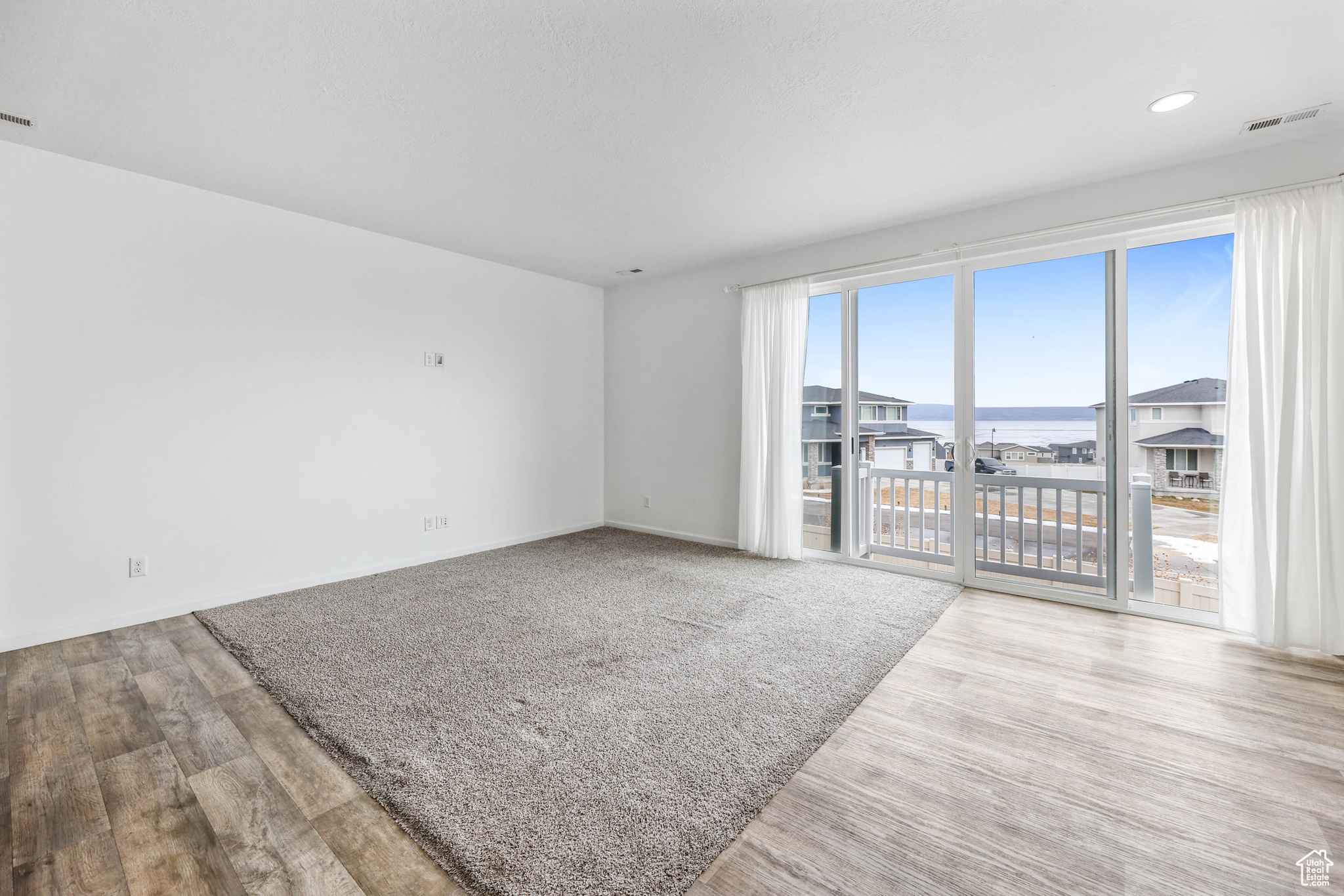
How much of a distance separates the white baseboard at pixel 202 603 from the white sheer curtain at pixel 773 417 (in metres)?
2.48

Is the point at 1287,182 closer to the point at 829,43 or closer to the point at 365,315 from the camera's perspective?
the point at 829,43

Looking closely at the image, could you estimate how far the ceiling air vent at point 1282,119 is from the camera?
2518mm

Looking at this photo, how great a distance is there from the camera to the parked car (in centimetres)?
379

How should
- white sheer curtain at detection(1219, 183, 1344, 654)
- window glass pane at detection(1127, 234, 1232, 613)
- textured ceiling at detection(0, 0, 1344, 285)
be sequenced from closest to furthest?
textured ceiling at detection(0, 0, 1344, 285) < white sheer curtain at detection(1219, 183, 1344, 654) < window glass pane at detection(1127, 234, 1232, 613)

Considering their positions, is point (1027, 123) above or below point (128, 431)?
above

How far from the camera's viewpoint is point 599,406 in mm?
6039

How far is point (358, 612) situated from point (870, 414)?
3.93m

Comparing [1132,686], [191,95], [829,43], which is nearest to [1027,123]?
[829,43]

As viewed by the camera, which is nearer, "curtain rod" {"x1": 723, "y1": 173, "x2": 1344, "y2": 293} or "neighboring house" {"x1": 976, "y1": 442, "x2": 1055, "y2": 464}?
"curtain rod" {"x1": 723, "y1": 173, "x2": 1344, "y2": 293}

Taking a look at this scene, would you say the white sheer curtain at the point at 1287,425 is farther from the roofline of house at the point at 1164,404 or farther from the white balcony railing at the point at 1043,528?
the white balcony railing at the point at 1043,528

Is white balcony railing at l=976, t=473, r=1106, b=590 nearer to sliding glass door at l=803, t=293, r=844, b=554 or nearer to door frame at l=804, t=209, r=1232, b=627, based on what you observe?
door frame at l=804, t=209, r=1232, b=627

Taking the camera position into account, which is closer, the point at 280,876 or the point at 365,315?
the point at 280,876

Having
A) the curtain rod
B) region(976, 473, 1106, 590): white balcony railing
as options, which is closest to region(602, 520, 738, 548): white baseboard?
region(976, 473, 1106, 590): white balcony railing

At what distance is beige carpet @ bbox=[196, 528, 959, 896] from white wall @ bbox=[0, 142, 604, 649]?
1.54 ft
